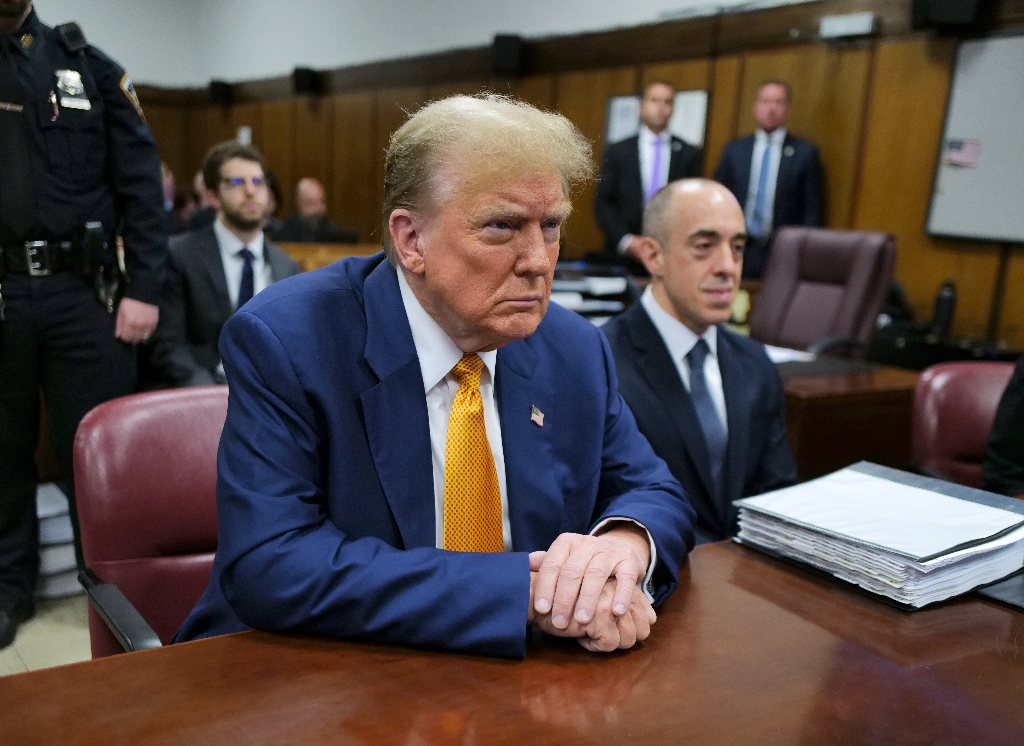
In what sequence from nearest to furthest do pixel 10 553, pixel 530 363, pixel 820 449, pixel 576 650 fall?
1. pixel 576 650
2. pixel 530 363
3. pixel 10 553
4. pixel 820 449

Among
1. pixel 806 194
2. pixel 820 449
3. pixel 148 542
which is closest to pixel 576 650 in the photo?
pixel 148 542

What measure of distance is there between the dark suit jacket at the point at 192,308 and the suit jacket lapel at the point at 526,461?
2.07 metres

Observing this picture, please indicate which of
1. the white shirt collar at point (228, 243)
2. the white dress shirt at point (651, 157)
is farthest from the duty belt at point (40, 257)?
the white dress shirt at point (651, 157)

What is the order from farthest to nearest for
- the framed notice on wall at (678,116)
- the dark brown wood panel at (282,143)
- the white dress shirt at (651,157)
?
the dark brown wood panel at (282,143) < the framed notice on wall at (678,116) < the white dress shirt at (651,157)

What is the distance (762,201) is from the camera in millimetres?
5645

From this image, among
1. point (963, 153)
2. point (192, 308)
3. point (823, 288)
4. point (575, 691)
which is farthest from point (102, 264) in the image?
point (963, 153)

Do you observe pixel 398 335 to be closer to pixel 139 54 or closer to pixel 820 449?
pixel 820 449

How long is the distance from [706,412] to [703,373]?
97 millimetres

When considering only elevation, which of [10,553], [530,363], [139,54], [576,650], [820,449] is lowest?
[10,553]

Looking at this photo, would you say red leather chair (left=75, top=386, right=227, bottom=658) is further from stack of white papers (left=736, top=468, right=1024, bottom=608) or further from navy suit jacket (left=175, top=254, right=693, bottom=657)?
stack of white papers (left=736, top=468, right=1024, bottom=608)

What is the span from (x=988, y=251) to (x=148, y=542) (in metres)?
5.01

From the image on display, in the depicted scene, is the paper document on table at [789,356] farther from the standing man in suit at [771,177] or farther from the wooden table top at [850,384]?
the standing man in suit at [771,177]

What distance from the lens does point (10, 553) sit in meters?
2.57

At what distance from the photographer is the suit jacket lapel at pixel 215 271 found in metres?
3.27
